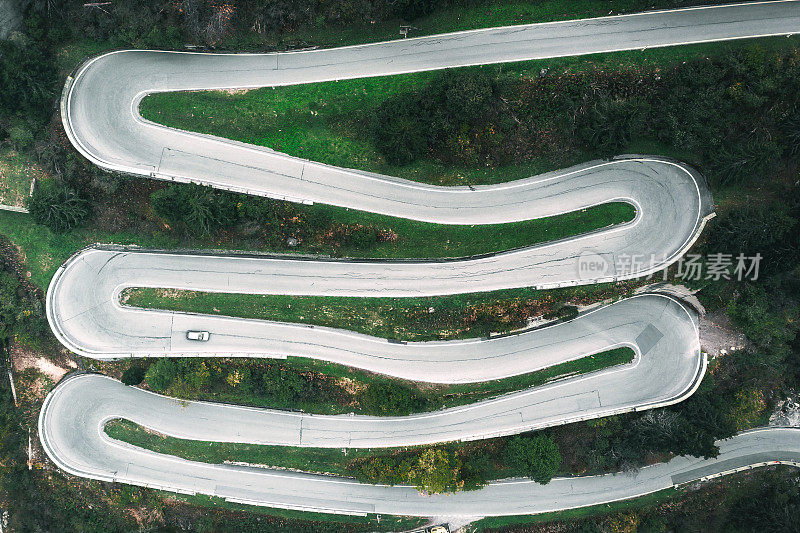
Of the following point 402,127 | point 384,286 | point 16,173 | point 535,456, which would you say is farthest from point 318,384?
point 16,173

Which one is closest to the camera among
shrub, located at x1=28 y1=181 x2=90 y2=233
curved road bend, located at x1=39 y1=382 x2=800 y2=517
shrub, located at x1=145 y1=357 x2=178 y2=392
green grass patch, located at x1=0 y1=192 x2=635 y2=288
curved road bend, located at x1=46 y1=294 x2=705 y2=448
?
shrub, located at x1=28 y1=181 x2=90 y2=233

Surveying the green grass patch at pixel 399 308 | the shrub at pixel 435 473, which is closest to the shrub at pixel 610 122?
the green grass patch at pixel 399 308

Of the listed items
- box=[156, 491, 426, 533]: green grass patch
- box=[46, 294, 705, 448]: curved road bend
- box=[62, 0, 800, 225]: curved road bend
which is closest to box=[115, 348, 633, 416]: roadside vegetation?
box=[46, 294, 705, 448]: curved road bend

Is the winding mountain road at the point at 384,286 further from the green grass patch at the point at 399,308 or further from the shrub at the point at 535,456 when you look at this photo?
the shrub at the point at 535,456

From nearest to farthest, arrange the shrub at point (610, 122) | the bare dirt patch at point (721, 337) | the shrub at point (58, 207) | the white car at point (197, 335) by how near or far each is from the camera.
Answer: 1. the shrub at point (610, 122)
2. the shrub at point (58, 207)
3. the white car at point (197, 335)
4. the bare dirt patch at point (721, 337)

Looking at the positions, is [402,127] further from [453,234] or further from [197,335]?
[197,335]

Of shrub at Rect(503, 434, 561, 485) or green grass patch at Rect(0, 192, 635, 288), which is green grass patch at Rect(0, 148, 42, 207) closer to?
green grass patch at Rect(0, 192, 635, 288)

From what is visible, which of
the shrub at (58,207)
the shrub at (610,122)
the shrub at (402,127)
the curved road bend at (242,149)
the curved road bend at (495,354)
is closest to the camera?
the shrub at (610,122)
